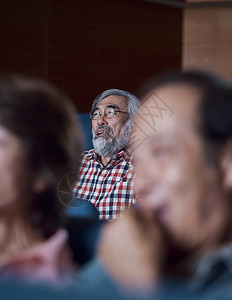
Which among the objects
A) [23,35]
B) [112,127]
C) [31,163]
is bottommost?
[112,127]

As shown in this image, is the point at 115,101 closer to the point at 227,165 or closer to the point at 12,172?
the point at 12,172

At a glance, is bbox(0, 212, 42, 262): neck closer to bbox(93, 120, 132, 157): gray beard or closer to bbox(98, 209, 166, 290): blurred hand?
bbox(98, 209, 166, 290): blurred hand

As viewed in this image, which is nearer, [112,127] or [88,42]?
[112,127]

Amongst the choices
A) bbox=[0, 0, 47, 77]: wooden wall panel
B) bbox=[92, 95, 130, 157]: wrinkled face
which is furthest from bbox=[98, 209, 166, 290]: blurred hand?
bbox=[0, 0, 47, 77]: wooden wall panel

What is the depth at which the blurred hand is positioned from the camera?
0.57 meters

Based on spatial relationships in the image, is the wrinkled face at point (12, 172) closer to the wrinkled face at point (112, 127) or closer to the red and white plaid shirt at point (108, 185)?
the red and white plaid shirt at point (108, 185)

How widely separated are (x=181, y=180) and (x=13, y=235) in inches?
11.0

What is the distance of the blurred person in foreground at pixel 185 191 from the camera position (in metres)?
0.60

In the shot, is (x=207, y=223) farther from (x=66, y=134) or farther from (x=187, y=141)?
(x=66, y=134)

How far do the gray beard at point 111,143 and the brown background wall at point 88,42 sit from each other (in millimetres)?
2163

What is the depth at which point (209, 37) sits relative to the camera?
239 inches

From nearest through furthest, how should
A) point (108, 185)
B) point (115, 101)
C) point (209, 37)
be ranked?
point (108, 185) → point (115, 101) → point (209, 37)

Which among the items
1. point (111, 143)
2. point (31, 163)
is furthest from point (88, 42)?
point (31, 163)

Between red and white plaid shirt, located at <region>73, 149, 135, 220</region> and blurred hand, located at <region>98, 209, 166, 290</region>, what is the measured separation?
2.07 metres
